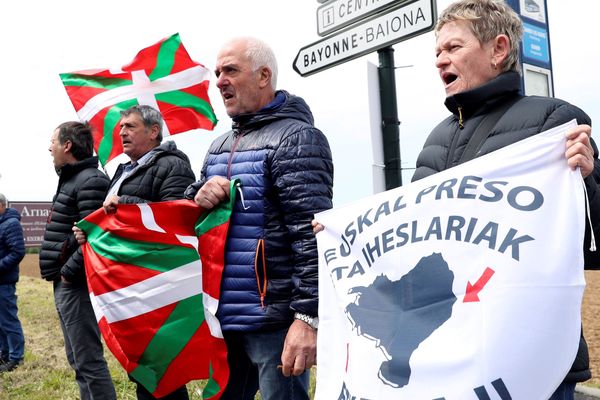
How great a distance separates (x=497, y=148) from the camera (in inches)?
76.1

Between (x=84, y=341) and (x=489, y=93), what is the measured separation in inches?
126

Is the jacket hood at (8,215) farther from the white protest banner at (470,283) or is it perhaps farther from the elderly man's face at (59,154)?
the white protest banner at (470,283)

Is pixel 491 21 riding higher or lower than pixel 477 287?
higher

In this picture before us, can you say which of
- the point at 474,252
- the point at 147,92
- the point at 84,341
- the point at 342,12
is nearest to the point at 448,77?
the point at 474,252

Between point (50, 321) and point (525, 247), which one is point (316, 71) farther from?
point (50, 321)

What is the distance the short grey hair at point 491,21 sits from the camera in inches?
79.5

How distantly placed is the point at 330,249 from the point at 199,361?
119 centimetres

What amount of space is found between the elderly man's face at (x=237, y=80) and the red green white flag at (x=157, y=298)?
1.87 ft

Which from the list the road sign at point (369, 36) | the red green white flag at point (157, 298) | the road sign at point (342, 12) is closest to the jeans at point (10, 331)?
the red green white flag at point (157, 298)

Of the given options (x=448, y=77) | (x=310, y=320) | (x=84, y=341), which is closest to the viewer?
(x=448, y=77)

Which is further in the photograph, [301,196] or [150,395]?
[150,395]

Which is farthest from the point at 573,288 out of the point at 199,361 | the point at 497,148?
the point at 199,361

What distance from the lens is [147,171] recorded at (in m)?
3.81

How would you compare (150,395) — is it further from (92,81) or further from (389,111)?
(92,81)
